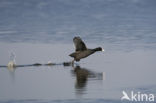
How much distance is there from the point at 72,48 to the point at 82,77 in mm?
6438

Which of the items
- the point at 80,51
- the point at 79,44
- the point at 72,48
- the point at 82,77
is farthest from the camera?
the point at 72,48

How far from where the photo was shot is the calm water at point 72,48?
749 inches

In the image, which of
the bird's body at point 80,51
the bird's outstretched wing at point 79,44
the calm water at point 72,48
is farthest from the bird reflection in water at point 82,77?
the bird's outstretched wing at point 79,44

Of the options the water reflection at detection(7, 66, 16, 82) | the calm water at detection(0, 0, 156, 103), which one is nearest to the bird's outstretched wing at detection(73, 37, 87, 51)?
the calm water at detection(0, 0, 156, 103)

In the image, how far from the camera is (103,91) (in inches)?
742

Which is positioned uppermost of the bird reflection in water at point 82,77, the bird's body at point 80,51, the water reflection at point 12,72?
the bird's body at point 80,51

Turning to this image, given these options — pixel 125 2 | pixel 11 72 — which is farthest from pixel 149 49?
pixel 125 2

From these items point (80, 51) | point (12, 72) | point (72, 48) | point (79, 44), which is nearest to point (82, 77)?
point (12, 72)

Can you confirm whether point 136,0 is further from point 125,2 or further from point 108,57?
point 108,57

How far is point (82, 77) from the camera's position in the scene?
21.5 meters

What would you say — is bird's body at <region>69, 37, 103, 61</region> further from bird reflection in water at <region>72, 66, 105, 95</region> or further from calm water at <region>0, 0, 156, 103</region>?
bird reflection in water at <region>72, 66, 105, 95</region>

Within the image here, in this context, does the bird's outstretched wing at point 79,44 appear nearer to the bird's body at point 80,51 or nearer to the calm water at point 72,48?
the bird's body at point 80,51

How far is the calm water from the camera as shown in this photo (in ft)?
62.4

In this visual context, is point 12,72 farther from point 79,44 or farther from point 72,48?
point 72,48
